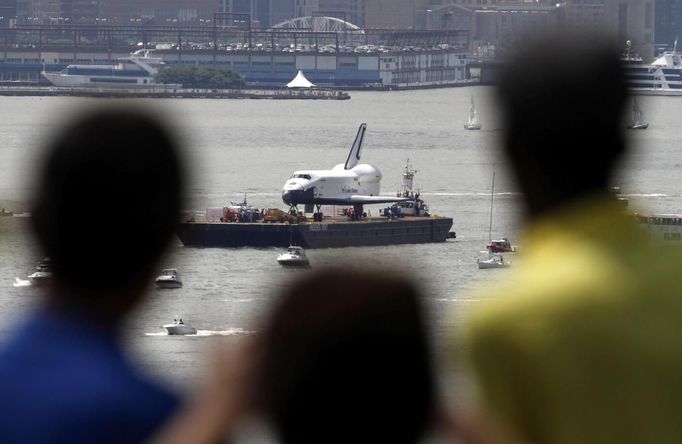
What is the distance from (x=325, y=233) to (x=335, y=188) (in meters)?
1.85

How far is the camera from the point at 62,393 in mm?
1022

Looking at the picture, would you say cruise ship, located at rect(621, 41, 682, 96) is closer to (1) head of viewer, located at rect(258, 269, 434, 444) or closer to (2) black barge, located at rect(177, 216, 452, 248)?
(2) black barge, located at rect(177, 216, 452, 248)

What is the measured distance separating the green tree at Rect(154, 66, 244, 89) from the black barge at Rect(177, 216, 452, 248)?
33751 mm

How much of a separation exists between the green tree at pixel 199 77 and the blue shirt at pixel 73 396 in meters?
51.8

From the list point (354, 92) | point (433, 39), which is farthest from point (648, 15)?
point (354, 92)

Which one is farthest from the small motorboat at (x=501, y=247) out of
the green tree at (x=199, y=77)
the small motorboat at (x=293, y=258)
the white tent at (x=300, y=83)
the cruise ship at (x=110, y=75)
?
the white tent at (x=300, y=83)

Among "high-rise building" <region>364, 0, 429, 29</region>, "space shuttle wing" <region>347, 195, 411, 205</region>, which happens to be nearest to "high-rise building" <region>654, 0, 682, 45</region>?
"high-rise building" <region>364, 0, 429, 29</region>

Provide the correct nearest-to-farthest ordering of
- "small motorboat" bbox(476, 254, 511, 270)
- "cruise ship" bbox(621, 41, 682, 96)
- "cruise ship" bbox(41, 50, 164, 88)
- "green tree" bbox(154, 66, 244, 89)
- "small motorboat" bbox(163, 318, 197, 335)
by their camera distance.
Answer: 1. "small motorboat" bbox(163, 318, 197, 335)
2. "small motorboat" bbox(476, 254, 511, 270)
3. "cruise ship" bbox(41, 50, 164, 88)
4. "cruise ship" bbox(621, 41, 682, 96)
5. "green tree" bbox(154, 66, 244, 89)

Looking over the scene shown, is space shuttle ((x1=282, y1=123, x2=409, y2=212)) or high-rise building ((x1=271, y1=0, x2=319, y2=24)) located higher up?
high-rise building ((x1=271, y1=0, x2=319, y2=24))

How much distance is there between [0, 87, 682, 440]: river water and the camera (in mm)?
1305

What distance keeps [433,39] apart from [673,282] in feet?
206

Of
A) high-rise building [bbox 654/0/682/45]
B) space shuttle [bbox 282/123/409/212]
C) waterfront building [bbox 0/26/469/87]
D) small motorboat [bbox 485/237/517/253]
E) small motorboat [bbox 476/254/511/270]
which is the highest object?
high-rise building [bbox 654/0/682/45]

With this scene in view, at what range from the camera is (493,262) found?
1620cm

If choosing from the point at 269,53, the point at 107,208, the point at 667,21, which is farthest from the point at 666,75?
the point at 107,208
